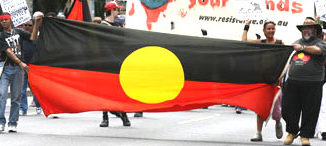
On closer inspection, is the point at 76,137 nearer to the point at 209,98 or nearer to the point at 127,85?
the point at 127,85

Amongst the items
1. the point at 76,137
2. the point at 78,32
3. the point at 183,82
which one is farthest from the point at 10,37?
the point at 183,82

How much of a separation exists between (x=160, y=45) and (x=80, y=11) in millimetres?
2898

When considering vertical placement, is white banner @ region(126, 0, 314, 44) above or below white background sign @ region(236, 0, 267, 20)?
below

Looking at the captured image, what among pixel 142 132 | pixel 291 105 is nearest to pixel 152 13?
pixel 142 132

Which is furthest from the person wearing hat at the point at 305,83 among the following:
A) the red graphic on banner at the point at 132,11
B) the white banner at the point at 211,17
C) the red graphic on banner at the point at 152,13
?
the red graphic on banner at the point at 132,11

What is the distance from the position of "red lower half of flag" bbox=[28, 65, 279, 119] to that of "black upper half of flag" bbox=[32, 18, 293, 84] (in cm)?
10

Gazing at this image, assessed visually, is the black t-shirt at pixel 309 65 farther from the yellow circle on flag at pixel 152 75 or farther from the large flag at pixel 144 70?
the yellow circle on flag at pixel 152 75

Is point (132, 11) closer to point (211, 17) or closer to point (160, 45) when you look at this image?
point (211, 17)

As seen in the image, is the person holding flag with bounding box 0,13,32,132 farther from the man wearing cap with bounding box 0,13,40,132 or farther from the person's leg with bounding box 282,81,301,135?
the person's leg with bounding box 282,81,301,135

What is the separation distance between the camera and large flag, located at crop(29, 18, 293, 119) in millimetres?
10547

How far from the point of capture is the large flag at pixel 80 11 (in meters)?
13.1

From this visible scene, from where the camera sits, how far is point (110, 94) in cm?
1078

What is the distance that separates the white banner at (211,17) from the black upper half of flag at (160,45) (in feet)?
7.25

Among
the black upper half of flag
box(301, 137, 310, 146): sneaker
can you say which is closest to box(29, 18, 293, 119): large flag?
the black upper half of flag
